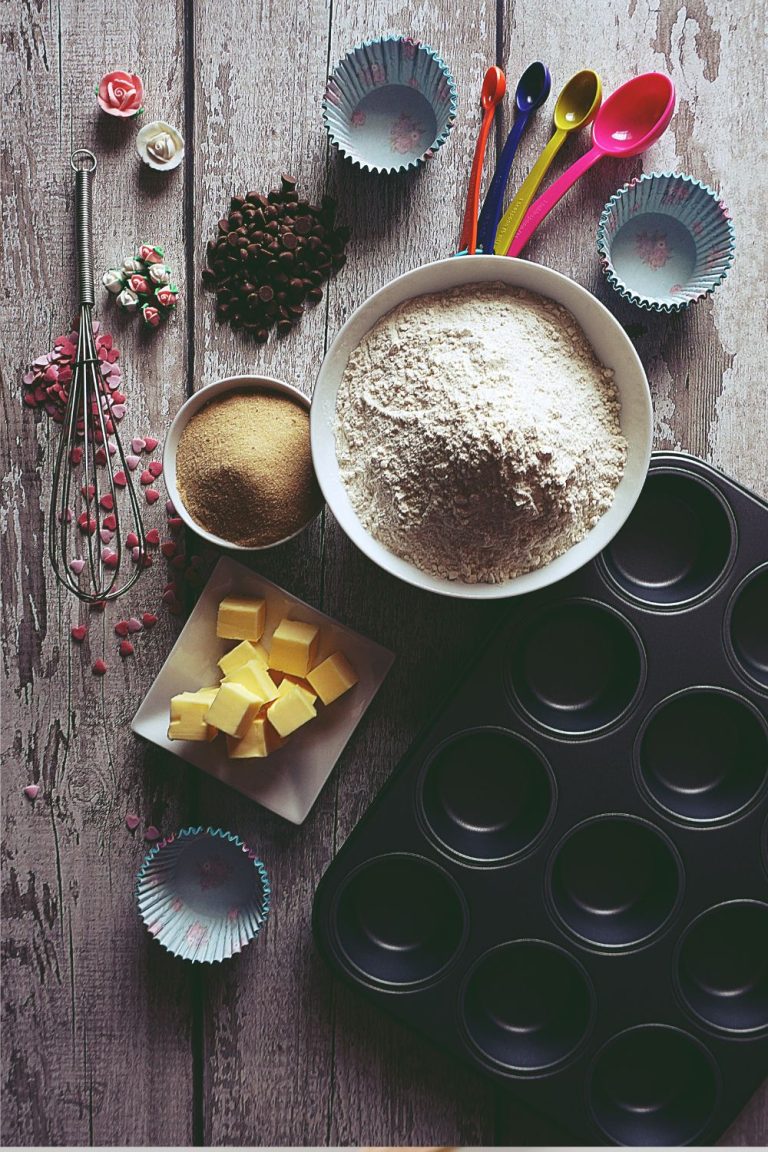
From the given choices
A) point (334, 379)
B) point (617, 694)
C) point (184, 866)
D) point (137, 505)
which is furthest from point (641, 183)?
point (184, 866)

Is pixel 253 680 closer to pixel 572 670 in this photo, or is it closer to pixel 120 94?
pixel 572 670

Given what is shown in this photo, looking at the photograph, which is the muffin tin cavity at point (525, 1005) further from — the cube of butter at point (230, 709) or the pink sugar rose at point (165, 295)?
the pink sugar rose at point (165, 295)

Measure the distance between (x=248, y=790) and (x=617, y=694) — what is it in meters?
0.48

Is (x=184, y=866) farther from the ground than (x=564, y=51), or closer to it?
closer to it

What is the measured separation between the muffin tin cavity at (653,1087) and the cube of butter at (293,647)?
0.59 meters

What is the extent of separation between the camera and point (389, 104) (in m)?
1.15

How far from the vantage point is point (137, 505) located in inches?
45.5

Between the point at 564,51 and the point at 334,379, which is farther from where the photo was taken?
the point at 564,51

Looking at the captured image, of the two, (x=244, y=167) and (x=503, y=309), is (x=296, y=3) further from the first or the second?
(x=503, y=309)

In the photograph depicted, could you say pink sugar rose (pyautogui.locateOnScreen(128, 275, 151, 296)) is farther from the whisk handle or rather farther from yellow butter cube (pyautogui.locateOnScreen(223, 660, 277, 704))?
yellow butter cube (pyautogui.locateOnScreen(223, 660, 277, 704))

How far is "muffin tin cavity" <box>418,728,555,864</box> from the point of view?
3.64 ft

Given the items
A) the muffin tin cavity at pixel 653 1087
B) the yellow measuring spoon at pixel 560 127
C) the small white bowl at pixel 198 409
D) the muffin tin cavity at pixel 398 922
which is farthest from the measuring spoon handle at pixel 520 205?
the muffin tin cavity at pixel 653 1087

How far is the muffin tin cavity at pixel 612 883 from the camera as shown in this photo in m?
1.09

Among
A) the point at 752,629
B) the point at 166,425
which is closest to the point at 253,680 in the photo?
the point at 166,425
